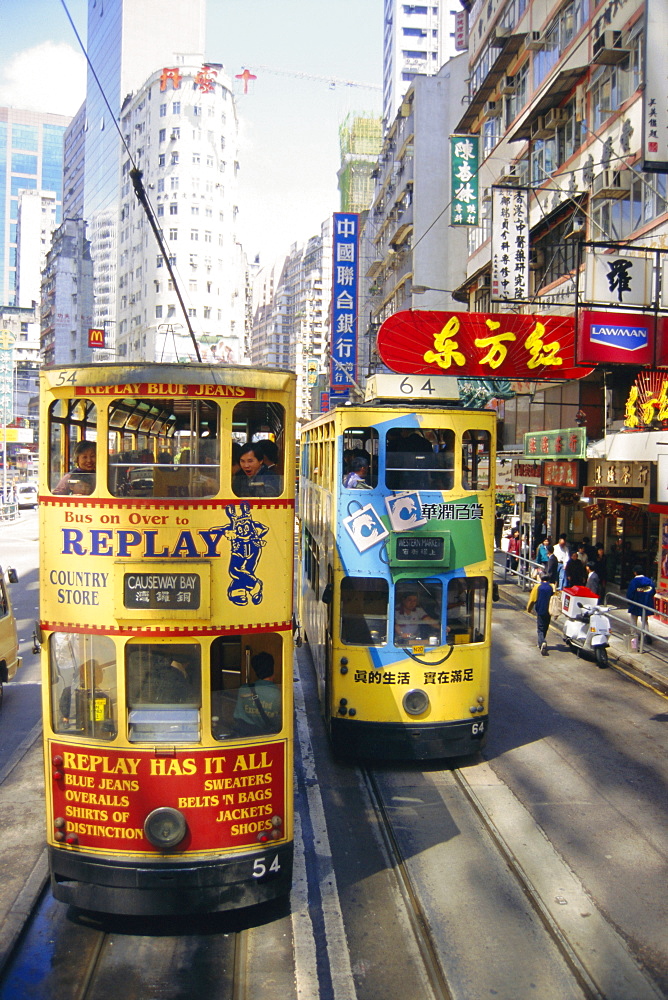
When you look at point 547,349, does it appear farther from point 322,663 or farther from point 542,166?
point 542,166

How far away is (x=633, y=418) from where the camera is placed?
1747 centimetres

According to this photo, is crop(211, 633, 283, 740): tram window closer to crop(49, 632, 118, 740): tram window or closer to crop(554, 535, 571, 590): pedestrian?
crop(49, 632, 118, 740): tram window

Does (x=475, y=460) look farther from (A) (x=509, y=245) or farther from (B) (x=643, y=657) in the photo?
(A) (x=509, y=245)

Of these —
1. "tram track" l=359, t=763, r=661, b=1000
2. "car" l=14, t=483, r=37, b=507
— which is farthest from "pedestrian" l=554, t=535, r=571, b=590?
"car" l=14, t=483, r=37, b=507

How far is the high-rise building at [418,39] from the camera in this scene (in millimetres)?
91188

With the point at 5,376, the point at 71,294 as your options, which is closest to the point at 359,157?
the point at 71,294

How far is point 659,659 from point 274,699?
11342mm

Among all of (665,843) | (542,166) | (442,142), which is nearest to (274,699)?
(665,843)

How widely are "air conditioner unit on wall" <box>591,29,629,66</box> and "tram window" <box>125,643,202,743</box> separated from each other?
768 inches

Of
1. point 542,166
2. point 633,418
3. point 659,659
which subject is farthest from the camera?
point 542,166

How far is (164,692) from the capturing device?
19.9 feet

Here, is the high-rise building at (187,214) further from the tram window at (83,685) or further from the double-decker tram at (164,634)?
the tram window at (83,685)

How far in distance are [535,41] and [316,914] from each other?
86.2ft

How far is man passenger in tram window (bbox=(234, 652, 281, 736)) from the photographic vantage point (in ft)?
20.3
